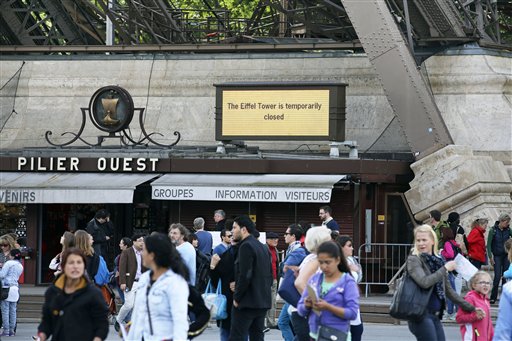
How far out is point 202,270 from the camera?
19297 millimetres

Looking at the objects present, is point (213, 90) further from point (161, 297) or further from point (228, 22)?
point (161, 297)

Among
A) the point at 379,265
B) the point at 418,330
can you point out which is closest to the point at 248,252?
the point at 418,330

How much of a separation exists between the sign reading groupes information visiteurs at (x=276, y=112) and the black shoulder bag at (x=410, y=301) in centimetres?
1579

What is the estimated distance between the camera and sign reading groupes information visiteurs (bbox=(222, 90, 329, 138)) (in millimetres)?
28406

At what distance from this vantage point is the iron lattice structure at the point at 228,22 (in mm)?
30062

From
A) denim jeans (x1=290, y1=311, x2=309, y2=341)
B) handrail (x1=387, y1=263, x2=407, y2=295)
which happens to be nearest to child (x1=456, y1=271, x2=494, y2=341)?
denim jeans (x1=290, y1=311, x2=309, y2=341)

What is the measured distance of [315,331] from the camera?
38.3 feet

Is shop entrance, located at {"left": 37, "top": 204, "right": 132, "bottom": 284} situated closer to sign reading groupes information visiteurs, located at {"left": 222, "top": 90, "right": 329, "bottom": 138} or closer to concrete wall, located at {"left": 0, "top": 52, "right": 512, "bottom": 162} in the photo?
concrete wall, located at {"left": 0, "top": 52, "right": 512, "bottom": 162}

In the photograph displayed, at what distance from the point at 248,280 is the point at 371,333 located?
23.8 ft

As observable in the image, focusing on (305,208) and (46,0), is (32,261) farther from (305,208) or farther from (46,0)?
(46,0)

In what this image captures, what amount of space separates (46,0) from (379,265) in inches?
551

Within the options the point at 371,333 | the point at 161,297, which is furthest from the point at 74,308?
the point at 371,333

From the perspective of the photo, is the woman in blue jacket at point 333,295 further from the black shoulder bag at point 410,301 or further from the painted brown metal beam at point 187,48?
the painted brown metal beam at point 187,48

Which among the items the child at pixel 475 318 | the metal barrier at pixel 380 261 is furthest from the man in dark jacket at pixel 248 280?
the metal barrier at pixel 380 261
